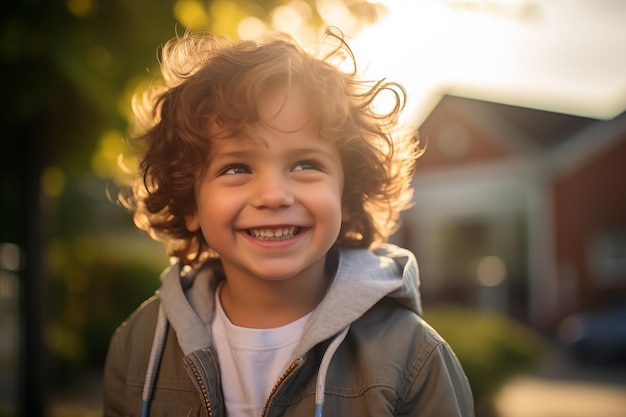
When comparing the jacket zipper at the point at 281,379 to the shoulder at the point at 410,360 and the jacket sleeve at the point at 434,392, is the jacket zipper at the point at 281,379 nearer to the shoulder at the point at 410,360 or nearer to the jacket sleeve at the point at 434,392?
the shoulder at the point at 410,360

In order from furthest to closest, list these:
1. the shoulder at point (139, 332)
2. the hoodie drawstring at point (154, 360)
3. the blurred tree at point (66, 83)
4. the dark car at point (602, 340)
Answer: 1. the dark car at point (602, 340)
2. the blurred tree at point (66, 83)
3. the shoulder at point (139, 332)
4. the hoodie drawstring at point (154, 360)

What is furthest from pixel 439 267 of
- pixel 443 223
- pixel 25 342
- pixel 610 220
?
pixel 25 342

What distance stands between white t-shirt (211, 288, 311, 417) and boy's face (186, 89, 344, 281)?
19 cm

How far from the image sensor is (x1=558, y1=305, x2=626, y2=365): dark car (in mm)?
13203

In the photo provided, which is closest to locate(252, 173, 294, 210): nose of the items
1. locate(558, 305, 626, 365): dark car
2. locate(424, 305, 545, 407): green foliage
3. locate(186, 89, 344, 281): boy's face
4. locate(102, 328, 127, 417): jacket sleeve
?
locate(186, 89, 344, 281): boy's face

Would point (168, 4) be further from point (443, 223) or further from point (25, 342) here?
point (443, 223)

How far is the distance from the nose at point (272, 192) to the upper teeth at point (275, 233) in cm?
7

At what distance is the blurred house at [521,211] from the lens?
57.3 feet

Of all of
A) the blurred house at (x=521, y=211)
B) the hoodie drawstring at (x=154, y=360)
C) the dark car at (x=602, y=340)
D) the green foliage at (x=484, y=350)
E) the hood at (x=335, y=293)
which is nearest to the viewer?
the hood at (x=335, y=293)

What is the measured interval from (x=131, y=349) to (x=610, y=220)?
16984 millimetres

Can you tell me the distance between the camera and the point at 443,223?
20.6 meters

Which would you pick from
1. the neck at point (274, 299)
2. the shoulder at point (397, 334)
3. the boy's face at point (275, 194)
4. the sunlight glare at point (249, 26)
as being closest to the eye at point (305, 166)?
the boy's face at point (275, 194)

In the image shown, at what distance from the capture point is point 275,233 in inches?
76.7

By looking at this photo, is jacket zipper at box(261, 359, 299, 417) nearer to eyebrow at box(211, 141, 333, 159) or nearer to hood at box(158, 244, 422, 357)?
hood at box(158, 244, 422, 357)
